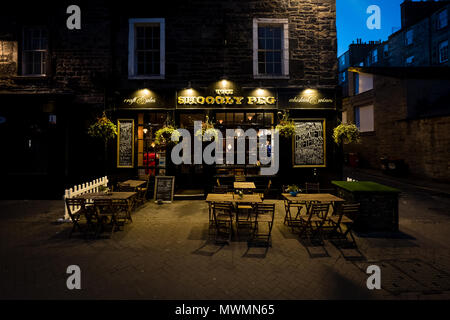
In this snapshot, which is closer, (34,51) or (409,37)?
(34,51)

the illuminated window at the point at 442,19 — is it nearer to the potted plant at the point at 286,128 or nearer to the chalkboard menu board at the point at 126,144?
the potted plant at the point at 286,128

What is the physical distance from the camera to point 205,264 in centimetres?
442

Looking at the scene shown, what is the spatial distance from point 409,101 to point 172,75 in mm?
16803

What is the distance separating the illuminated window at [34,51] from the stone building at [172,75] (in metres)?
0.12

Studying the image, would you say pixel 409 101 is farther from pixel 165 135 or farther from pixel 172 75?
pixel 165 135

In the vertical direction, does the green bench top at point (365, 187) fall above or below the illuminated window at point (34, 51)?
below

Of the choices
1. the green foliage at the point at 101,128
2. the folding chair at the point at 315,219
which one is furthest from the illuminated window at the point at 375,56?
the green foliage at the point at 101,128

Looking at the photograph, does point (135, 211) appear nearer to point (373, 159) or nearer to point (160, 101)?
point (160, 101)

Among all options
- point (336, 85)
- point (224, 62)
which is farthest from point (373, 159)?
point (224, 62)

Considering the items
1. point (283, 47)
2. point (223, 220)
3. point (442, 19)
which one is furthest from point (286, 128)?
point (442, 19)

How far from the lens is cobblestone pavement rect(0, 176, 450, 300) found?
356cm

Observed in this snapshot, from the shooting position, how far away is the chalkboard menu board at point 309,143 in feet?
32.2
